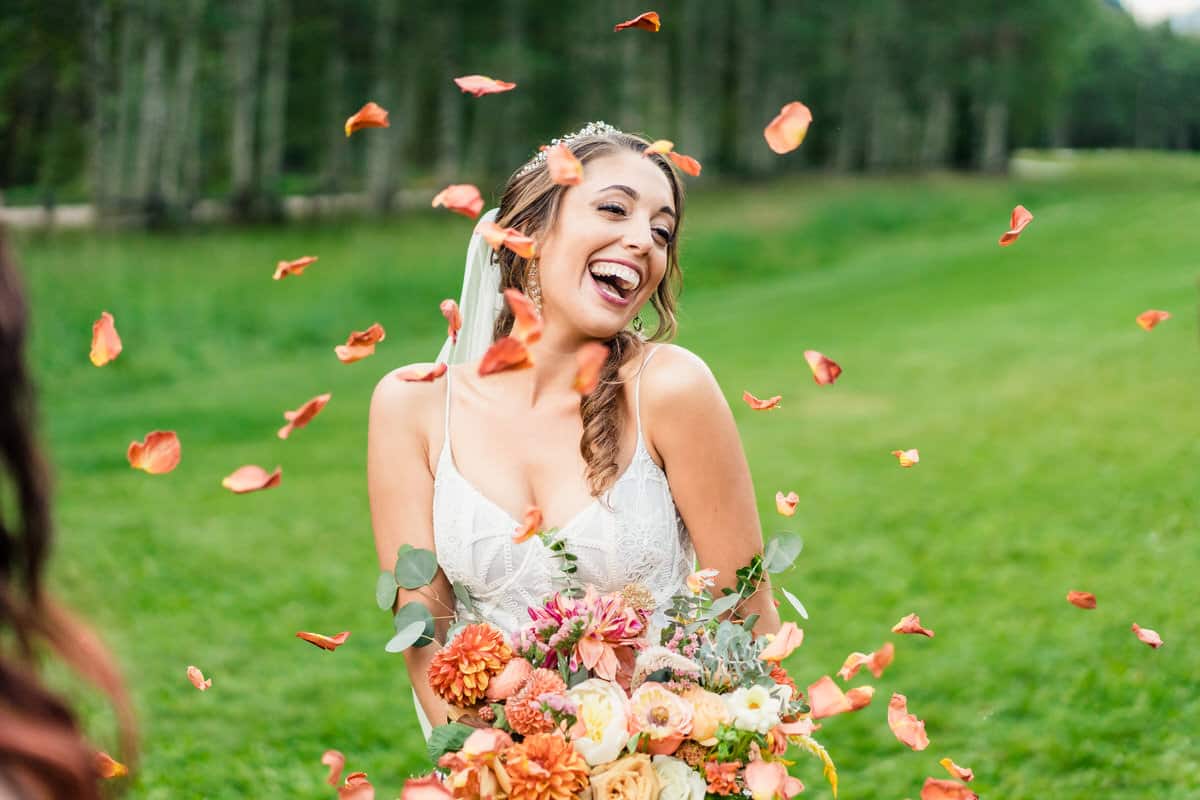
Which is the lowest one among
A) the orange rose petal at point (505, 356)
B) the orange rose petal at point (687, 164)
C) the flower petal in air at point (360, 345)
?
the flower petal in air at point (360, 345)

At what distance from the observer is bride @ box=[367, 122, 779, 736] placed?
8.91 feet

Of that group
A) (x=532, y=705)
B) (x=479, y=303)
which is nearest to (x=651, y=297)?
(x=479, y=303)

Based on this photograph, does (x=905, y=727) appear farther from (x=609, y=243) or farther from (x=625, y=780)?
(x=609, y=243)

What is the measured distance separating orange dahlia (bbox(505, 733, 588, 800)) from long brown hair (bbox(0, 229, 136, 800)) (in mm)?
762

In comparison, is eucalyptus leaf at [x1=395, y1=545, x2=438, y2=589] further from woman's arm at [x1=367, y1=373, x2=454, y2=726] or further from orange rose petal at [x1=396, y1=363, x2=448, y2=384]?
orange rose petal at [x1=396, y1=363, x2=448, y2=384]

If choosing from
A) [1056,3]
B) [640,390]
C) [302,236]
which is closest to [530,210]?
[640,390]

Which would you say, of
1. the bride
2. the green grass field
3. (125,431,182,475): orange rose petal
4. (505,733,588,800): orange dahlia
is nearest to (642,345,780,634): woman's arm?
the bride

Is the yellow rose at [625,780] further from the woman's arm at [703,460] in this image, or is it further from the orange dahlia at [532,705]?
the woman's arm at [703,460]

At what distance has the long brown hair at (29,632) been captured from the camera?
49.2 inches

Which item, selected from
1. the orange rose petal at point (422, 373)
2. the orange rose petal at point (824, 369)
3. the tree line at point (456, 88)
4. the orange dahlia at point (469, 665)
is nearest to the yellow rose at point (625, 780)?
the orange dahlia at point (469, 665)

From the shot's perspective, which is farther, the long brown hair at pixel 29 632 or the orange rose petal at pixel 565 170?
the orange rose petal at pixel 565 170

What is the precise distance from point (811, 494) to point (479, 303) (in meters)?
6.47

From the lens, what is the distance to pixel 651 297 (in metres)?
3.00

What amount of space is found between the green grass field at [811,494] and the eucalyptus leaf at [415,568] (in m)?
0.73
